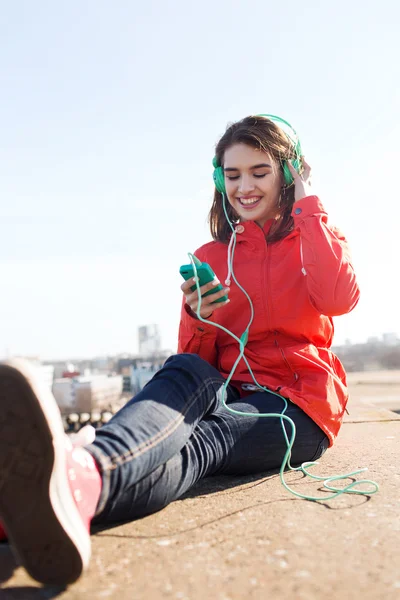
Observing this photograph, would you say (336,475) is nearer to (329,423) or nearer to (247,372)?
(329,423)

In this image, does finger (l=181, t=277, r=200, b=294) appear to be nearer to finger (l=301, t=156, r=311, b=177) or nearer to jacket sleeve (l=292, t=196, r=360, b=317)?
jacket sleeve (l=292, t=196, r=360, b=317)

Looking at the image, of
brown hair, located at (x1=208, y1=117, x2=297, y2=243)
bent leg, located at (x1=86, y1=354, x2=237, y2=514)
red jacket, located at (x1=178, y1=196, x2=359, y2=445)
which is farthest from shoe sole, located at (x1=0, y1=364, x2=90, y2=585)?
brown hair, located at (x1=208, y1=117, x2=297, y2=243)

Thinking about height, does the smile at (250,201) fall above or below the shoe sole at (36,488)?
above

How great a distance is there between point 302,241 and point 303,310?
29cm

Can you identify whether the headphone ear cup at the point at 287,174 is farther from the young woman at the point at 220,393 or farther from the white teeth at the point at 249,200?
the white teeth at the point at 249,200

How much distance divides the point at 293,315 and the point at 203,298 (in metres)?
0.42

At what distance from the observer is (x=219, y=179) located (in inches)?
111

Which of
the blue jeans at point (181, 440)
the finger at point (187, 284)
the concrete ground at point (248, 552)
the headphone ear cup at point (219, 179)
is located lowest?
the concrete ground at point (248, 552)

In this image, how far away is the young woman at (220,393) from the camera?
1205 mm

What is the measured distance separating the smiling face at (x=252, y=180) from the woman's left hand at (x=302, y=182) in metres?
0.09

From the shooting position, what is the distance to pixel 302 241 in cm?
239

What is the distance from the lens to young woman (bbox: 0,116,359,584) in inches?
47.4

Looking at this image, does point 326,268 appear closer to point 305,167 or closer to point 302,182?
point 302,182

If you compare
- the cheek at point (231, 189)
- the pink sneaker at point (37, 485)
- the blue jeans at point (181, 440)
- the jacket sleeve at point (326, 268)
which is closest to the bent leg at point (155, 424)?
the blue jeans at point (181, 440)
